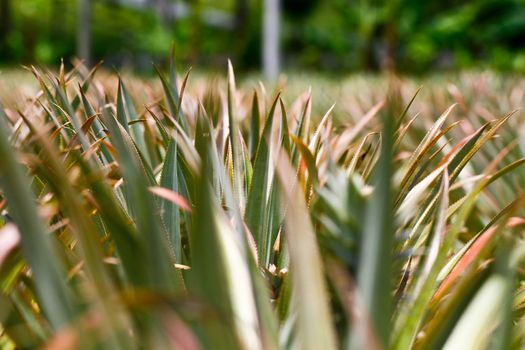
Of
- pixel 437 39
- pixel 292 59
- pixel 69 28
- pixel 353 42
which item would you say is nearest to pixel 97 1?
pixel 69 28

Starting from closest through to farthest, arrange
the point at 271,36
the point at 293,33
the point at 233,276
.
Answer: the point at 233,276 < the point at 271,36 < the point at 293,33

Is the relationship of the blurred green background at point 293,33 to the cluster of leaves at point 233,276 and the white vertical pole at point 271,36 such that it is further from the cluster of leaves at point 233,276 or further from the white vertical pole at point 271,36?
the cluster of leaves at point 233,276

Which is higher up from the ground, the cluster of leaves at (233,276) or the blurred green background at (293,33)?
the cluster of leaves at (233,276)

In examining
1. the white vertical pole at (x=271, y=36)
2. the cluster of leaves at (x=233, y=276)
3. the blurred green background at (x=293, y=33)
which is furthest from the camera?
the blurred green background at (x=293, y=33)

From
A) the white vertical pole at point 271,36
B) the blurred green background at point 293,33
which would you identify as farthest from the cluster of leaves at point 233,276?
the blurred green background at point 293,33

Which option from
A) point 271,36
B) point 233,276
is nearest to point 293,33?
point 271,36

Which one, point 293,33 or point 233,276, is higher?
point 233,276

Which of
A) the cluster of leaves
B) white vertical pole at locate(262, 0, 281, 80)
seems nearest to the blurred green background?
white vertical pole at locate(262, 0, 281, 80)

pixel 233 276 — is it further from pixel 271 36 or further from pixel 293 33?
pixel 293 33
